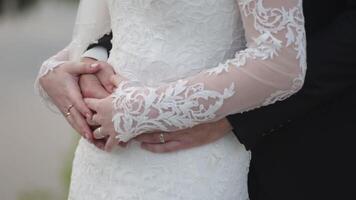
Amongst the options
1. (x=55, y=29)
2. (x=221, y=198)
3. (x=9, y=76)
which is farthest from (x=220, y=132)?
(x=55, y=29)

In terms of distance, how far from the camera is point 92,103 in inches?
63.4

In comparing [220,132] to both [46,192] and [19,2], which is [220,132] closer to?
[46,192]

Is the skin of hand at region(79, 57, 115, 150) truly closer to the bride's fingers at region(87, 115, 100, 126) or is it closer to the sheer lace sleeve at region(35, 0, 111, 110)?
the bride's fingers at region(87, 115, 100, 126)

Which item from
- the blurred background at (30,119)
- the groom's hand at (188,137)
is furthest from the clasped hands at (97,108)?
the blurred background at (30,119)

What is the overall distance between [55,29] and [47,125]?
197cm

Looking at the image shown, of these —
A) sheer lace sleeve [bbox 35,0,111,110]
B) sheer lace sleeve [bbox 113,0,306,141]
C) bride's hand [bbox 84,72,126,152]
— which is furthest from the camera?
sheer lace sleeve [bbox 35,0,111,110]

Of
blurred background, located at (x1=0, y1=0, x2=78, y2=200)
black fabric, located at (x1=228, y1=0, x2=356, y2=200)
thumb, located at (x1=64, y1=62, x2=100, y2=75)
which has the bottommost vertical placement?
blurred background, located at (x1=0, y1=0, x2=78, y2=200)

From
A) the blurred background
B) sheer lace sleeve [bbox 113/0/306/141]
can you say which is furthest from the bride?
the blurred background

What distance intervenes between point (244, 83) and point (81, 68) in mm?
390

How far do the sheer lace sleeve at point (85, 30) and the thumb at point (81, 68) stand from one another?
5 cm

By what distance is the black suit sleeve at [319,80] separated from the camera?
1.52 meters

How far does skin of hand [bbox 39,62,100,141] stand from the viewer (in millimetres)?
1649

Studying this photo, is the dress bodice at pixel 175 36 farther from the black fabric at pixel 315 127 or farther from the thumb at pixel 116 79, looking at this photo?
the black fabric at pixel 315 127

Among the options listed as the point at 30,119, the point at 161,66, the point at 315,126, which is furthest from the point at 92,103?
the point at 30,119
